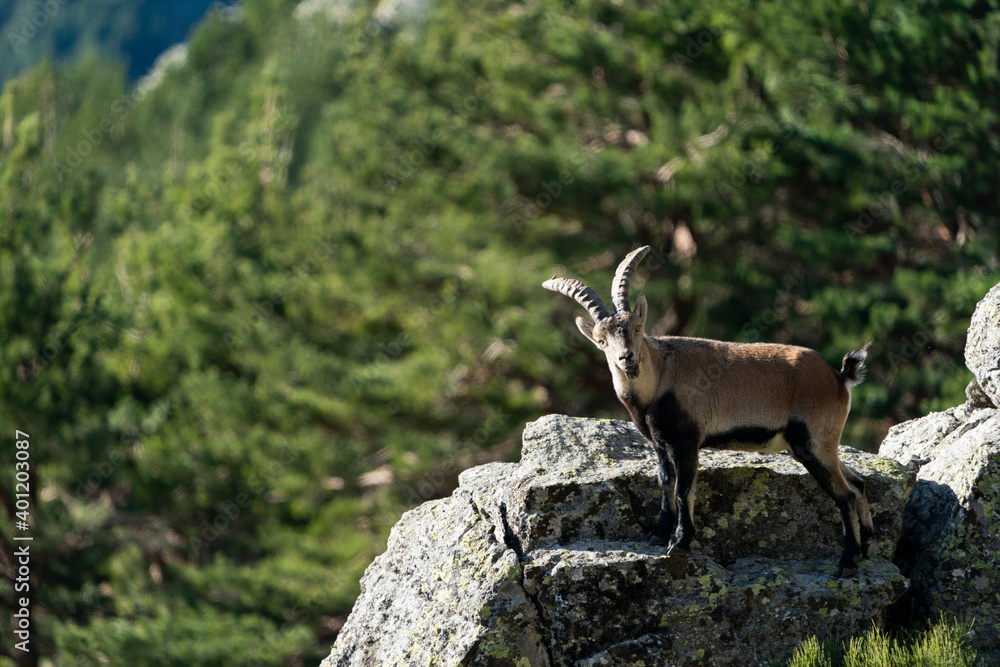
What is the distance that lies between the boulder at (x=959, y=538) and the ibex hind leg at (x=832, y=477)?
64cm

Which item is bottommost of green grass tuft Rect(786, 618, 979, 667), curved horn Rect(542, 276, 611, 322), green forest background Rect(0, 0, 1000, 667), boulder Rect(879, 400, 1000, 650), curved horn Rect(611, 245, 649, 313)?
green forest background Rect(0, 0, 1000, 667)

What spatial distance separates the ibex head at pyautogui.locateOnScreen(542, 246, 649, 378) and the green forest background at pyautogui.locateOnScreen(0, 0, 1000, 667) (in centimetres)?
1001

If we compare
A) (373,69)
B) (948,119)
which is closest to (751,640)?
(948,119)

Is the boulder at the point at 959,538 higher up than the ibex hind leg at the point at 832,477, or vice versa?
the ibex hind leg at the point at 832,477

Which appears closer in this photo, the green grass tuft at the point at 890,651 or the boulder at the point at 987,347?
the green grass tuft at the point at 890,651

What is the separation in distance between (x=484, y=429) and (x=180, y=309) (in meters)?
10.1

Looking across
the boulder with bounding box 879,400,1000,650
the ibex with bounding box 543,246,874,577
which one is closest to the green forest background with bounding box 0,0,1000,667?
the boulder with bounding box 879,400,1000,650

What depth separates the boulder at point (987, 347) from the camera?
801 cm

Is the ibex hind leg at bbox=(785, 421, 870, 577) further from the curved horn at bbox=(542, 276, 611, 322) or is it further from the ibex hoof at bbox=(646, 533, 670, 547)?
the curved horn at bbox=(542, 276, 611, 322)

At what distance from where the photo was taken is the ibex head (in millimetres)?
6609

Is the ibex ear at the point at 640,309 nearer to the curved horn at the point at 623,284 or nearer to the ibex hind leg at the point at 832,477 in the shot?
the curved horn at the point at 623,284

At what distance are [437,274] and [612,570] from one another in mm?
16842

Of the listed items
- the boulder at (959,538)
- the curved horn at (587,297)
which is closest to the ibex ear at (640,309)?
the curved horn at (587,297)

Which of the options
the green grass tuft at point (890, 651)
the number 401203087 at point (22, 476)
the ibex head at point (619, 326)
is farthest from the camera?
the number 401203087 at point (22, 476)
